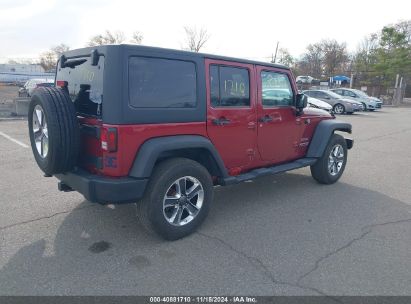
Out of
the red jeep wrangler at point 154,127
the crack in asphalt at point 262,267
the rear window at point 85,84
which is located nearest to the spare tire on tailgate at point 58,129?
the red jeep wrangler at point 154,127

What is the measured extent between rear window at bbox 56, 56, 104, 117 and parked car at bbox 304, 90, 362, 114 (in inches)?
692

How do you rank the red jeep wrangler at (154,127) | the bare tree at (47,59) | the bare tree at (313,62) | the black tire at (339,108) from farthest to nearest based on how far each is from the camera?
the bare tree at (47,59) < the bare tree at (313,62) < the black tire at (339,108) < the red jeep wrangler at (154,127)

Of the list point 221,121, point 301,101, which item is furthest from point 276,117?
point 221,121

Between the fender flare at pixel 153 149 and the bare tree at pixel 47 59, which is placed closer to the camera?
the fender flare at pixel 153 149

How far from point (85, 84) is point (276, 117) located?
2508mm

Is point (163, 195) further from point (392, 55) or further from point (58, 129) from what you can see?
point (392, 55)

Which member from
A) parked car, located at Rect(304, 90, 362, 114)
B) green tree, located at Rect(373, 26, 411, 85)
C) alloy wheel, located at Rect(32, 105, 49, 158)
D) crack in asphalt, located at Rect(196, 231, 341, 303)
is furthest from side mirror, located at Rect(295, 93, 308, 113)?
green tree, located at Rect(373, 26, 411, 85)

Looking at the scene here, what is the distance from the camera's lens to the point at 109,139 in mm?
2916

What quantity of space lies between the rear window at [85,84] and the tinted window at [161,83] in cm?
32

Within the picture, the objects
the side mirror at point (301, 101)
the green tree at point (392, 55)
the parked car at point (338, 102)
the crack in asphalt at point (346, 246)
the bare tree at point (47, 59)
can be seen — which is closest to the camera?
the crack in asphalt at point (346, 246)

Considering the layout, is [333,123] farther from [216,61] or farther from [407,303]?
[407,303]

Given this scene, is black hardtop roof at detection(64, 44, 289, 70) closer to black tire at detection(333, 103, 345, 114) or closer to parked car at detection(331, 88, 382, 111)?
black tire at detection(333, 103, 345, 114)

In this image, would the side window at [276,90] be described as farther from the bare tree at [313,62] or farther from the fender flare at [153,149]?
the bare tree at [313,62]

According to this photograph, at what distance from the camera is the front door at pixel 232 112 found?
143 inches
